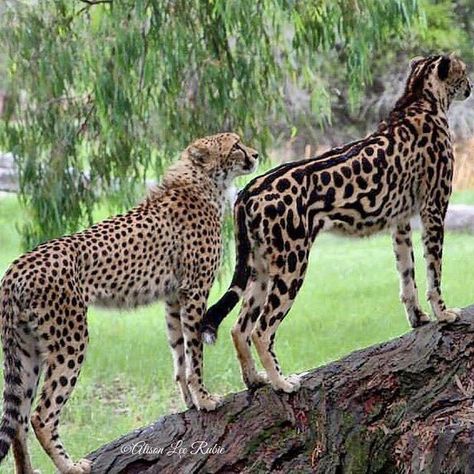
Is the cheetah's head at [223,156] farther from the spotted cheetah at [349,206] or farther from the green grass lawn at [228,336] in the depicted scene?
the green grass lawn at [228,336]

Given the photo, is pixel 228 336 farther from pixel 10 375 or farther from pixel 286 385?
pixel 10 375

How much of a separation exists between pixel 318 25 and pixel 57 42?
0.86m

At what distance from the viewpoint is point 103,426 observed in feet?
10.1

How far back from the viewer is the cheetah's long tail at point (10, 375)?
225 cm

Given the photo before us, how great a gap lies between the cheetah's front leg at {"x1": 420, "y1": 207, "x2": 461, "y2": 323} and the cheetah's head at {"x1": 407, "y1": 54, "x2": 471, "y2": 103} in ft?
1.03

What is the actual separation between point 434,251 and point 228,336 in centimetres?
110

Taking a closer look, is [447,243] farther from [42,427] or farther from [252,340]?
[42,427]

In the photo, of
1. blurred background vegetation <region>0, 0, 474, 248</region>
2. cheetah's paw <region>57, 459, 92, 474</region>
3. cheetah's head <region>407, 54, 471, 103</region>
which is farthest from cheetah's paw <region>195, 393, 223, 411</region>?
blurred background vegetation <region>0, 0, 474, 248</region>

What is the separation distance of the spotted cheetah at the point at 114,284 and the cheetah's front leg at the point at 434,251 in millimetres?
436

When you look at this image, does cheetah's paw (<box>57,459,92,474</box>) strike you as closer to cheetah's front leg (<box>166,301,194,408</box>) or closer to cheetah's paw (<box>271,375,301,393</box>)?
cheetah's front leg (<box>166,301,194,408</box>)

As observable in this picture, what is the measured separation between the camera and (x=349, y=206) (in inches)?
94.2

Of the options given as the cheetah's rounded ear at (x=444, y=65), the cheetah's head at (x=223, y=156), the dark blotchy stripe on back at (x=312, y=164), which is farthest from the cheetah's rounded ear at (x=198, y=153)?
the cheetah's rounded ear at (x=444, y=65)

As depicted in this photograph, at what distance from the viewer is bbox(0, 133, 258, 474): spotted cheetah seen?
→ 7.33ft

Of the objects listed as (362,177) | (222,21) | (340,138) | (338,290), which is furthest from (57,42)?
(340,138)
